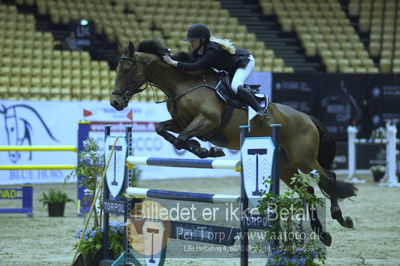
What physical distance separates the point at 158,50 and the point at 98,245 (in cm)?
192

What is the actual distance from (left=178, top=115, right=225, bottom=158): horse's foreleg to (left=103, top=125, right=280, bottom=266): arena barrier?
0.70m

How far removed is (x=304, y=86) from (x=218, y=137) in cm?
953

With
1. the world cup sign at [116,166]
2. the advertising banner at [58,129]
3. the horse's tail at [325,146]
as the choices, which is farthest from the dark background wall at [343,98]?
the world cup sign at [116,166]

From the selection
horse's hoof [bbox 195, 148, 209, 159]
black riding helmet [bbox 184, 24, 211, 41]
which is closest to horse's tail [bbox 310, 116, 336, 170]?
horse's hoof [bbox 195, 148, 209, 159]

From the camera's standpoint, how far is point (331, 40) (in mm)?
18000

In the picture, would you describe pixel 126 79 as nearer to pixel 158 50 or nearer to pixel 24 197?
pixel 158 50

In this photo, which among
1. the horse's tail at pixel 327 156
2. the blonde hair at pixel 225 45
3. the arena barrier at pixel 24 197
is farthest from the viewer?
the arena barrier at pixel 24 197

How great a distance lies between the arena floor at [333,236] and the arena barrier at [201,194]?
0.64 meters

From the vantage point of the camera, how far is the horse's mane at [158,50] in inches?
236

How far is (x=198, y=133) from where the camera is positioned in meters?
5.66

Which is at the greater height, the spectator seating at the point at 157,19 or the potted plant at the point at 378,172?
the spectator seating at the point at 157,19

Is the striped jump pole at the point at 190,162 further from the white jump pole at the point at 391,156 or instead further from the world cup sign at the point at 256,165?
the white jump pole at the point at 391,156

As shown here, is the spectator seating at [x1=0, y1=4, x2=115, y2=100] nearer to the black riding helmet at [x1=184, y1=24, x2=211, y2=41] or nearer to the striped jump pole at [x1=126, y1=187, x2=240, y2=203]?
the black riding helmet at [x1=184, y1=24, x2=211, y2=41]

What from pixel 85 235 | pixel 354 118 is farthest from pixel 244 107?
pixel 354 118
